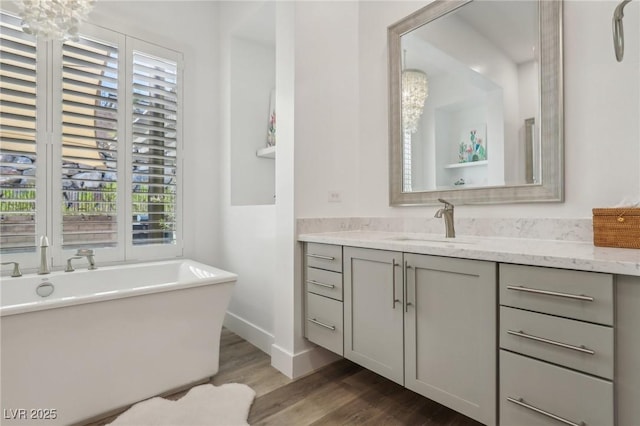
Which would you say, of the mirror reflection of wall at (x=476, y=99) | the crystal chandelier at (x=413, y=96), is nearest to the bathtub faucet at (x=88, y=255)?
the mirror reflection of wall at (x=476, y=99)

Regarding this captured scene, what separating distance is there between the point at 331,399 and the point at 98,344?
4.18 feet

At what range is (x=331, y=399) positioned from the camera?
1.86 m

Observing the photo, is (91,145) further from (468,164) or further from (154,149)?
(468,164)

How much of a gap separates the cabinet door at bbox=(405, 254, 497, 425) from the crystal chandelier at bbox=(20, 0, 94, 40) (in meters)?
2.31

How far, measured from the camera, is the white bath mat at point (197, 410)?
1.62m

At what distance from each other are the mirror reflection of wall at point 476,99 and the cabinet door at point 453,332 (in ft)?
2.47

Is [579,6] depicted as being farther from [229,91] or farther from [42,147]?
[42,147]

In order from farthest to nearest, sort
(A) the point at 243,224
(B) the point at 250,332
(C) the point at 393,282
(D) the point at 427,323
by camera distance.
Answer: (A) the point at 243,224
(B) the point at 250,332
(C) the point at 393,282
(D) the point at 427,323

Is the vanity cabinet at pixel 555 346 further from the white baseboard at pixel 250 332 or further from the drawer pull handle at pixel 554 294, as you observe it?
the white baseboard at pixel 250 332

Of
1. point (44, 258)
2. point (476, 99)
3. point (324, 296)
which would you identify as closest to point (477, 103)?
point (476, 99)

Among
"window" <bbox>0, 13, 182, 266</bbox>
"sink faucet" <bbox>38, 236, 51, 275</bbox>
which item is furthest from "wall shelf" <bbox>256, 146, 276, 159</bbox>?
"sink faucet" <bbox>38, 236, 51, 275</bbox>

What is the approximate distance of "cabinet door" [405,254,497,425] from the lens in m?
1.28

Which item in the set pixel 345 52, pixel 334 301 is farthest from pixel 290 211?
pixel 345 52

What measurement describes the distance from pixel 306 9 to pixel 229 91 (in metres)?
1.17
